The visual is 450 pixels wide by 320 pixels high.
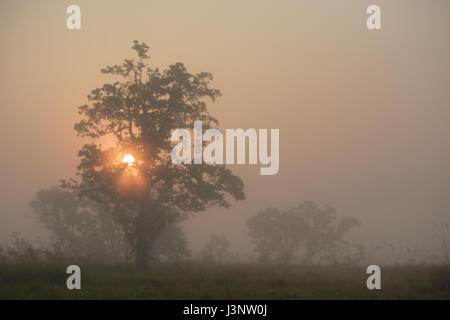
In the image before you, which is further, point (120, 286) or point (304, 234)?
point (304, 234)

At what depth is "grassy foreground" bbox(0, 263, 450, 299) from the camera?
1352cm

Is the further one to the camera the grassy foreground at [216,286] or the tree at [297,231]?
the tree at [297,231]

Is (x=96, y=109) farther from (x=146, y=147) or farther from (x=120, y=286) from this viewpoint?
(x=120, y=286)

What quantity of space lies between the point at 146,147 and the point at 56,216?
4030 centimetres

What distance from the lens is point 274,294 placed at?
13930mm

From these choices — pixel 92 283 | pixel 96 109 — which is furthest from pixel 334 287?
pixel 96 109

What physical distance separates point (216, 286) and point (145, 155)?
11006mm

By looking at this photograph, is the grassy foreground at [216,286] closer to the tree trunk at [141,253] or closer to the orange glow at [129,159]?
the tree trunk at [141,253]

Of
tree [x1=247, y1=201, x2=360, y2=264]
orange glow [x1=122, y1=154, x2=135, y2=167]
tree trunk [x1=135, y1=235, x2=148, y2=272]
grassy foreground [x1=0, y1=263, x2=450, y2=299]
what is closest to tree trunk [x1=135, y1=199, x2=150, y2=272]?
tree trunk [x1=135, y1=235, x2=148, y2=272]

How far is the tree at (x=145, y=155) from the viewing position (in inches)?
914

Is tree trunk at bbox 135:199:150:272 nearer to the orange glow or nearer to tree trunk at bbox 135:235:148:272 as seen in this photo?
tree trunk at bbox 135:235:148:272

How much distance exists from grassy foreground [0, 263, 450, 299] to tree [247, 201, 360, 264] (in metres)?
42.1

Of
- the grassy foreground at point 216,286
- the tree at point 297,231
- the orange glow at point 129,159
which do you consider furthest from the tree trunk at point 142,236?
the tree at point 297,231

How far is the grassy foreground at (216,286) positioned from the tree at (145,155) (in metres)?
6.53
